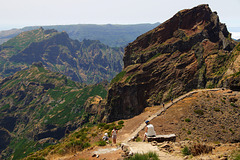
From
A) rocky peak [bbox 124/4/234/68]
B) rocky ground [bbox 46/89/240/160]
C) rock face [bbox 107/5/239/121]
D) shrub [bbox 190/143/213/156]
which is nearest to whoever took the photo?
shrub [bbox 190/143/213/156]

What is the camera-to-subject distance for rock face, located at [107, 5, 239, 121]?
64312mm

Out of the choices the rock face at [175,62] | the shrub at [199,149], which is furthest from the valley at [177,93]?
the shrub at [199,149]

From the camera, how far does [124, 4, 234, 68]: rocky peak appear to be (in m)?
74.6

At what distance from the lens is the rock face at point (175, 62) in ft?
211

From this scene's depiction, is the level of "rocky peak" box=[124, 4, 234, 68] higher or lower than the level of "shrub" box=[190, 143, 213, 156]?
higher

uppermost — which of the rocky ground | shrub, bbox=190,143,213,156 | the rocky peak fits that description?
the rocky peak

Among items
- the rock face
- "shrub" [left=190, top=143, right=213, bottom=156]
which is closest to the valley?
the rock face

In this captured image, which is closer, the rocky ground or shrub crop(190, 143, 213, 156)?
shrub crop(190, 143, 213, 156)

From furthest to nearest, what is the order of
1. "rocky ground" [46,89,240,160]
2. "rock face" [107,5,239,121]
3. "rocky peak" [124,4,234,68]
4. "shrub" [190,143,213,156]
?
"rocky peak" [124,4,234,68], "rock face" [107,5,239,121], "rocky ground" [46,89,240,160], "shrub" [190,143,213,156]

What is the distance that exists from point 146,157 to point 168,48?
73990mm

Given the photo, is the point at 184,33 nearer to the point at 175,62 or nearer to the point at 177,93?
the point at 175,62

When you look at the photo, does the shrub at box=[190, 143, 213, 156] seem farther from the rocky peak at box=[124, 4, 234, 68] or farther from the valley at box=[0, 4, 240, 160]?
the rocky peak at box=[124, 4, 234, 68]

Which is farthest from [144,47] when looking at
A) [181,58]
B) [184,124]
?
[184,124]

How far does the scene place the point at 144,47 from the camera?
96.6m
